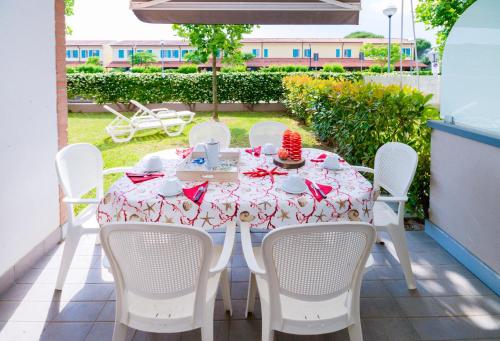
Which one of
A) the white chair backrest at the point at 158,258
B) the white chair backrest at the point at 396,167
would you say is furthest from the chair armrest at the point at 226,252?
the white chair backrest at the point at 396,167

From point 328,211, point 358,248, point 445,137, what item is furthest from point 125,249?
point 445,137

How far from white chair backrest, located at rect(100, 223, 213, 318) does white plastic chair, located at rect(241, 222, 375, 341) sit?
9.3 inches

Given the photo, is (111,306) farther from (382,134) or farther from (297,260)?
(382,134)

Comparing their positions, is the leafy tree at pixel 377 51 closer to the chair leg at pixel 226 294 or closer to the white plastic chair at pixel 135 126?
the white plastic chair at pixel 135 126

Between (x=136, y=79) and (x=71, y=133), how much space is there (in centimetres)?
396

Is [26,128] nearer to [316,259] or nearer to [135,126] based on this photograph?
[316,259]

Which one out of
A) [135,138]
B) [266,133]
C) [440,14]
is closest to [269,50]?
[440,14]

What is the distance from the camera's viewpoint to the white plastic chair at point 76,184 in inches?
100

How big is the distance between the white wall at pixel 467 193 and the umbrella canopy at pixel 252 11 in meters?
1.33

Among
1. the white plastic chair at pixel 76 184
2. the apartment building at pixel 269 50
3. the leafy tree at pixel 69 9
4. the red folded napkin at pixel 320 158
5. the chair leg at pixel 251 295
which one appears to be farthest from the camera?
the apartment building at pixel 269 50

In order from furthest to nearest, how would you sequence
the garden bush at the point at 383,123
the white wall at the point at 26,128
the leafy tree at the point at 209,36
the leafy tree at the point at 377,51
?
the leafy tree at the point at 377,51
the leafy tree at the point at 209,36
the garden bush at the point at 383,123
the white wall at the point at 26,128

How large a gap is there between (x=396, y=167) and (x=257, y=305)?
1.33 m

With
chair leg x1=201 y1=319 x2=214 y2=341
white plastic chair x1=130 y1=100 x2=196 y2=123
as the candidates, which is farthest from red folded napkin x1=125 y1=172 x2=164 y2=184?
white plastic chair x1=130 y1=100 x2=196 y2=123

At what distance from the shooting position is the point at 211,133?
3.93m
